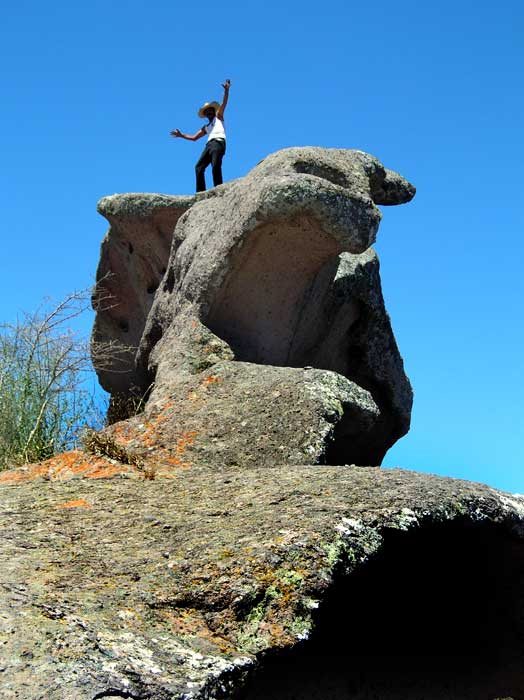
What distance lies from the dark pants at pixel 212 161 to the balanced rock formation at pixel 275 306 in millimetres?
1033

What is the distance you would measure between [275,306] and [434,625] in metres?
2.98

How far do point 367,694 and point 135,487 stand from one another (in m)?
1.40

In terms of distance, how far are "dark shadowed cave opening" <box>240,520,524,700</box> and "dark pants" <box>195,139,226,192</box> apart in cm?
561

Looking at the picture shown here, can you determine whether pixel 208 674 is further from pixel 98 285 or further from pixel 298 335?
pixel 98 285

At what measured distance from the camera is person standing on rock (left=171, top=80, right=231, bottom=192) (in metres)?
9.72

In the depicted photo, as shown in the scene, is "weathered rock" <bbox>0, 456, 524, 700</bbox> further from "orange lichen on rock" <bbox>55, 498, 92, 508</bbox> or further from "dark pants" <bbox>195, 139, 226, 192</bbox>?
"dark pants" <bbox>195, 139, 226, 192</bbox>

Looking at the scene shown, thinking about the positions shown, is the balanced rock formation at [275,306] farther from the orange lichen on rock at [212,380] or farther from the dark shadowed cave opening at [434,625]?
the dark shadowed cave opening at [434,625]

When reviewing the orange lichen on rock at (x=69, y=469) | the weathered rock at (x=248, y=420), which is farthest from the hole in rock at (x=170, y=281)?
the orange lichen on rock at (x=69, y=469)

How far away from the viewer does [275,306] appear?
735 cm

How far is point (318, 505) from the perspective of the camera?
4.02m

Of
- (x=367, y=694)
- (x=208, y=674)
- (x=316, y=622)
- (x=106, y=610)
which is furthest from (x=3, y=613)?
(x=367, y=694)

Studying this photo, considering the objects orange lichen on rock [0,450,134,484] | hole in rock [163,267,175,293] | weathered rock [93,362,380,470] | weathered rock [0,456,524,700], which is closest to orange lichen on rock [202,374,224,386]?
weathered rock [93,362,380,470]

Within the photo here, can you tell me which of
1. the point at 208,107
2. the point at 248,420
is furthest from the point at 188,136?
the point at 248,420

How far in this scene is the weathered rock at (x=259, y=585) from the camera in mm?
3150
